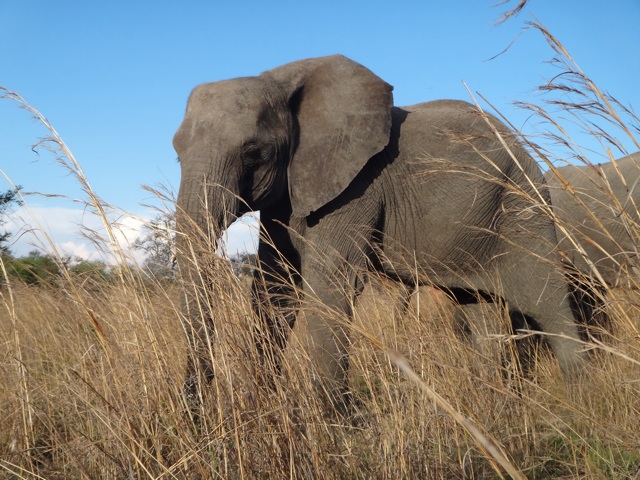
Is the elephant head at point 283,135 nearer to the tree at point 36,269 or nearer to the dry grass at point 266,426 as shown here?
the tree at point 36,269

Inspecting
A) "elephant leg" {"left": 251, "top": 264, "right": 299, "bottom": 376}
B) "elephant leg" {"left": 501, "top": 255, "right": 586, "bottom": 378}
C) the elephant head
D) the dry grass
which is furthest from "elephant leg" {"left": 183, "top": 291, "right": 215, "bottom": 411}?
"elephant leg" {"left": 501, "top": 255, "right": 586, "bottom": 378}

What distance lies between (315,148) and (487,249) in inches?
62.0

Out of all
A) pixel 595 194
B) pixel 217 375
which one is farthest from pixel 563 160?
pixel 595 194

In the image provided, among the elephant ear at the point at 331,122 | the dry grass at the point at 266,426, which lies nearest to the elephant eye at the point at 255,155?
the elephant ear at the point at 331,122

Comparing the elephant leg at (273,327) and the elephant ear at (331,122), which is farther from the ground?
the elephant ear at (331,122)

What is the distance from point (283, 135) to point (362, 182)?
68 cm

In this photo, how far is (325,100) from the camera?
564 cm

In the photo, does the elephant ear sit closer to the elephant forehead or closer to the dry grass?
the elephant forehead

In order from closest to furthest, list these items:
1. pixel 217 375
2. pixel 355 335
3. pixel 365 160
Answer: pixel 217 375
pixel 355 335
pixel 365 160

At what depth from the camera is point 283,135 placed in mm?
5375

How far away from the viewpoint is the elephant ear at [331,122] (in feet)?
17.6

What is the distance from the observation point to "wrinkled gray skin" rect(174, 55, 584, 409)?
5215 millimetres

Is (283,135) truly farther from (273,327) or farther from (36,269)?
(36,269)

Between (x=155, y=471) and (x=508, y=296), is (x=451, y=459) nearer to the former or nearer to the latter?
(x=155, y=471)
